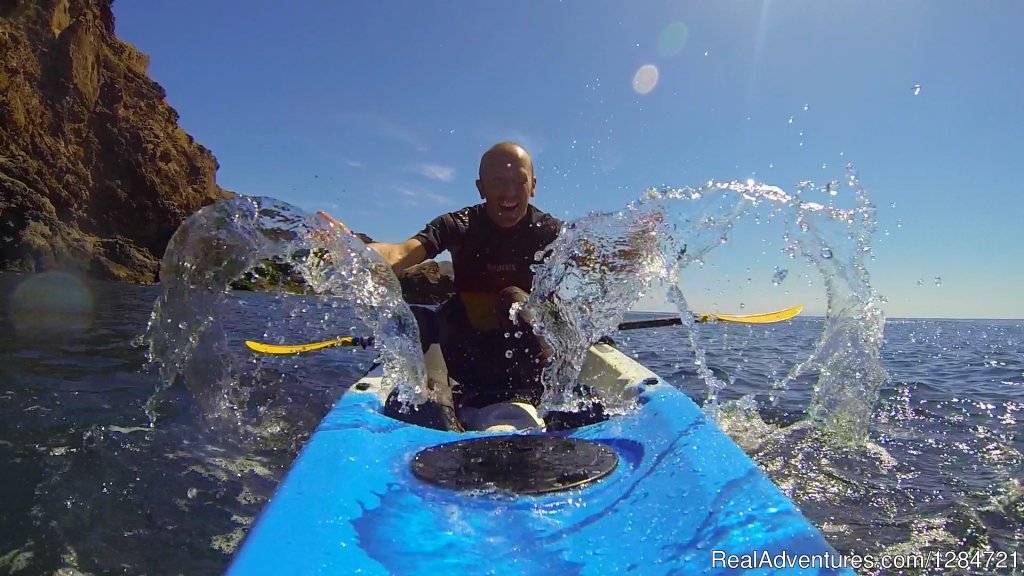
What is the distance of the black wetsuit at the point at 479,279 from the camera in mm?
4023

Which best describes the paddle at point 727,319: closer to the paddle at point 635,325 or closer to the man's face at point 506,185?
the paddle at point 635,325

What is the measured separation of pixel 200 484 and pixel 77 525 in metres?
0.68

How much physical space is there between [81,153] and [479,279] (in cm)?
5310

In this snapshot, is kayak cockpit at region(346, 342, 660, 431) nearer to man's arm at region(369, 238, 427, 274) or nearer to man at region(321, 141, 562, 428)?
man at region(321, 141, 562, 428)

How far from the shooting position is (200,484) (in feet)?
11.1

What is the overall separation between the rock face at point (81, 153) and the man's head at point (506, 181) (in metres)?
39.7

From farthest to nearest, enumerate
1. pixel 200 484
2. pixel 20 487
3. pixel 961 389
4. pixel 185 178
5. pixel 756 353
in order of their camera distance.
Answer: pixel 185 178 → pixel 756 353 → pixel 961 389 → pixel 200 484 → pixel 20 487

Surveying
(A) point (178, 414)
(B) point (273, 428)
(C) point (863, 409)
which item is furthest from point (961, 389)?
(A) point (178, 414)

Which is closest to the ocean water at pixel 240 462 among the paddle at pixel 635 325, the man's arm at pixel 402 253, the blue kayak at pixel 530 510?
the paddle at pixel 635 325

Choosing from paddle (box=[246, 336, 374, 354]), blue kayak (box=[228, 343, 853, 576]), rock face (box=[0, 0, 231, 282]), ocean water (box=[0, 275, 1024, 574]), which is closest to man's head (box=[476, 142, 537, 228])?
paddle (box=[246, 336, 374, 354])

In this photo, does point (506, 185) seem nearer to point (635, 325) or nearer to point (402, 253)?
point (402, 253)

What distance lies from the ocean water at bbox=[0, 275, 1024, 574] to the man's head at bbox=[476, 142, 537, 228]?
239 cm

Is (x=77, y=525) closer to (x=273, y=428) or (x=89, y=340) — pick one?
(x=273, y=428)

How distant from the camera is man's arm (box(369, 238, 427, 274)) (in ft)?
12.7
